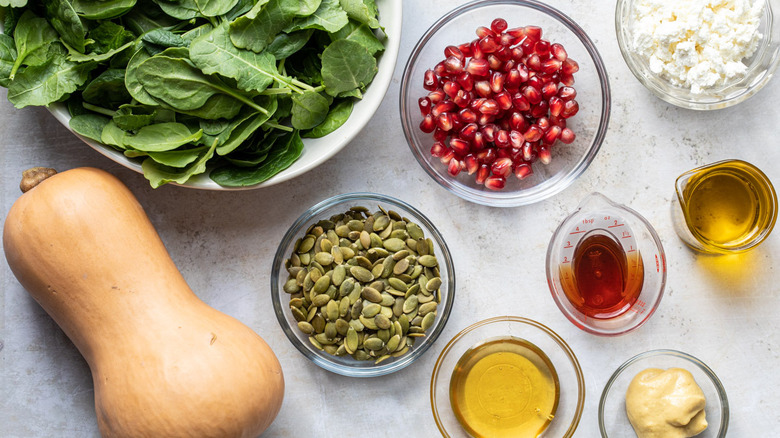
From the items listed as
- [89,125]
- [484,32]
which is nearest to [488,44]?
[484,32]

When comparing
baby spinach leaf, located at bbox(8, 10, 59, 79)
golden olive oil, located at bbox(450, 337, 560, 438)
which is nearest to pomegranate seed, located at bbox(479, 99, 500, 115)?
golden olive oil, located at bbox(450, 337, 560, 438)

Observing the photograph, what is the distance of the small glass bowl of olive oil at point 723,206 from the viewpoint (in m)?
1.58

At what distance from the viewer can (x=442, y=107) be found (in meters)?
1.56

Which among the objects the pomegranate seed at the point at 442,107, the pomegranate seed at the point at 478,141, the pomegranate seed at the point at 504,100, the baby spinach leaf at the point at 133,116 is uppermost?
the pomegranate seed at the point at 504,100

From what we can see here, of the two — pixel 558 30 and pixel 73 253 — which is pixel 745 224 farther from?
pixel 73 253

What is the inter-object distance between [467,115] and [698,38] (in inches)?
22.4

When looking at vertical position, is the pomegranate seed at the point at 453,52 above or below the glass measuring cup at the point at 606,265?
above

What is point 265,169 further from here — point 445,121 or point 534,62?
point 534,62

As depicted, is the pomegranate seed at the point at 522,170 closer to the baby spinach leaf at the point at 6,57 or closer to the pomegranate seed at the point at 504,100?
the pomegranate seed at the point at 504,100

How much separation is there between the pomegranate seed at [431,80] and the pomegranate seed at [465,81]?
2.1 inches

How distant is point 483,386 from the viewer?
1608 millimetres

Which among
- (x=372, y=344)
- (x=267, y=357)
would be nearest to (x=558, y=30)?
(x=372, y=344)

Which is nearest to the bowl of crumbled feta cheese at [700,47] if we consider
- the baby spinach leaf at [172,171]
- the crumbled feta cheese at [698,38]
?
the crumbled feta cheese at [698,38]

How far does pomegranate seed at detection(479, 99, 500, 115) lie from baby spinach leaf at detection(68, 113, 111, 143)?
897 mm
